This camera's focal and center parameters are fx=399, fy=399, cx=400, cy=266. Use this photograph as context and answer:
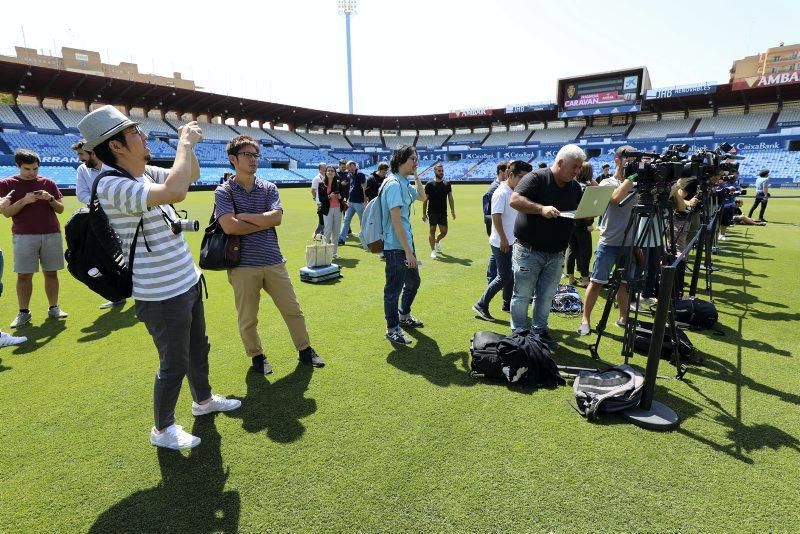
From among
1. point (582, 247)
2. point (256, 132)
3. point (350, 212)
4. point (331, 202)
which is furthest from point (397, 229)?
point (256, 132)

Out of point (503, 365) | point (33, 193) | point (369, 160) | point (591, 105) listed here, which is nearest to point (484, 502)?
point (503, 365)

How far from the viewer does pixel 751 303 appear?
18.2 ft

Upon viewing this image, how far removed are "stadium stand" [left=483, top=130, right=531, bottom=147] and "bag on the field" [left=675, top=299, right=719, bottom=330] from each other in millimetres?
51582

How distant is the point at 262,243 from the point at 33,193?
2.95m

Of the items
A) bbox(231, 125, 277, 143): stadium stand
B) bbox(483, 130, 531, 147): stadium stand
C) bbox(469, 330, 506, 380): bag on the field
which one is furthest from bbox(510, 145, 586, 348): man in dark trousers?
bbox(231, 125, 277, 143): stadium stand

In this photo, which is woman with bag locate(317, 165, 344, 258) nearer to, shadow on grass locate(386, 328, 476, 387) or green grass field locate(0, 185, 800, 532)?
green grass field locate(0, 185, 800, 532)

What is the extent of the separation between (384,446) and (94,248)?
2.05 metres

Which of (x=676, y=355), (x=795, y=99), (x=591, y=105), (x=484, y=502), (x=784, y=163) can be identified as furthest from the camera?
(x=591, y=105)

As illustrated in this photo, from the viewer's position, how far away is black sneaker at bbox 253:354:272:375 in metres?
3.54

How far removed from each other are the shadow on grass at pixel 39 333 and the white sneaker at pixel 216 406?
2.46 meters

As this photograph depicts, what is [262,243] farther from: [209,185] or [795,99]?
[795,99]

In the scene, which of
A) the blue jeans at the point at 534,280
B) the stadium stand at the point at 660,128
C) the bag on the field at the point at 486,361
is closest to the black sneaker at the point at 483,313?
the blue jeans at the point at 534,280

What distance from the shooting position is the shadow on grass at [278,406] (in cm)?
277

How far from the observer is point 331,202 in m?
8.29
